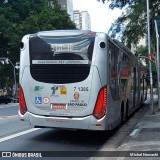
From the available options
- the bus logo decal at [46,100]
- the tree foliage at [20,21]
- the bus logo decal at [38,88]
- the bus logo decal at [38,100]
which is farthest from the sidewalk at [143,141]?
the tree foliage at [20,21]

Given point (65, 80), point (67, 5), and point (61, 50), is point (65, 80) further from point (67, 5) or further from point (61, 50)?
point (67, 5)

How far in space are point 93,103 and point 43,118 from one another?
1.52m

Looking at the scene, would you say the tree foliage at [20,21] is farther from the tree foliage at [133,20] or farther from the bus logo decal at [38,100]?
the bus logo decal at [38,100]

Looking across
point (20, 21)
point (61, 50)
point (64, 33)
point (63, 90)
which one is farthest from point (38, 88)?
point (20, 21)

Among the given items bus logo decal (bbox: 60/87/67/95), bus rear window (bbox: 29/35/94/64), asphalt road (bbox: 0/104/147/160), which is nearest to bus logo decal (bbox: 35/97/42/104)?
bus logo decal (bbox: 60/87/67/95)

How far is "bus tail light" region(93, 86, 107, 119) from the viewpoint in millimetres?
11289

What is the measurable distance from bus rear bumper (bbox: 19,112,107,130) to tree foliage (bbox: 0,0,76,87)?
142 ft

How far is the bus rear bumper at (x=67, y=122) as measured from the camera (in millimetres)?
11250

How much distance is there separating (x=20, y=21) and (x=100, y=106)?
49.8m

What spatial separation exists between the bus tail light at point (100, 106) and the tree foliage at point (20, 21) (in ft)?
145

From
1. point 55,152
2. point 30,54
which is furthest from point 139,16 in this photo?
point 55,152

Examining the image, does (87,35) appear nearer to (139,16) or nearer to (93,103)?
(93,103)

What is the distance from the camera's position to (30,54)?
11961 millimetres

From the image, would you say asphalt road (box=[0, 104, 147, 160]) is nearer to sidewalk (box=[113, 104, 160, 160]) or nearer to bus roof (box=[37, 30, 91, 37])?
sidewalk (box=[113, 104, 160, 160])
